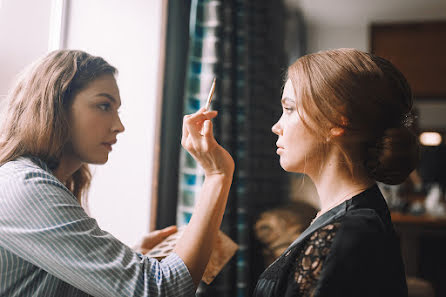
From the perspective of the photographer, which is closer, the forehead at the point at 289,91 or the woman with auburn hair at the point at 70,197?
the woman with auburn hair at the point at 70,197

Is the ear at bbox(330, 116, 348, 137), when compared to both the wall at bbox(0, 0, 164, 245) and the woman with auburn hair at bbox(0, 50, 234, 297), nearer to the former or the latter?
the woman with auburn hair at bbox(0, 50, 234, 297)

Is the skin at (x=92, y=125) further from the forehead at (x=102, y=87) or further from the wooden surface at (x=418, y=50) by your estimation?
the wooden surface at (x=418, y=50)

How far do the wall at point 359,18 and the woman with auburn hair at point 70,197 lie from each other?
2.80 metres

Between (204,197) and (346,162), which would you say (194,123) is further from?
(346,162)

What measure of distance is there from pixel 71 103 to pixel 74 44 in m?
0.59

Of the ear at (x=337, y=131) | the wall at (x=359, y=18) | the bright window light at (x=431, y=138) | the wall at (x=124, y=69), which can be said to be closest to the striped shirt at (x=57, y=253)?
the ear at (x=337, y=131)

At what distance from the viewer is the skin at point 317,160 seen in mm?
903

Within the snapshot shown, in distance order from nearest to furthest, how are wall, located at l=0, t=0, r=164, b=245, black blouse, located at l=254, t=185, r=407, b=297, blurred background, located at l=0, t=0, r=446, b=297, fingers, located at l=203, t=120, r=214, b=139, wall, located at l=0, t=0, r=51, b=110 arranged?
black blouse, located at l=254, t=185, r=407, b=297, fingers, located at l=203, t=120, r=214, b=139, wall, located at l=0, t=0, r=51, b=110, wall, located at l=0, t=0, r=164, b=245, blurred background, located at l=0, t=0, r=446, b=297

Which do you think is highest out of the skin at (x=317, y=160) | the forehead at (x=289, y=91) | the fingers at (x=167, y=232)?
the forehead at (x=289, y=91)

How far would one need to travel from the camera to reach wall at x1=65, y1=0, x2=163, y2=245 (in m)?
1.54

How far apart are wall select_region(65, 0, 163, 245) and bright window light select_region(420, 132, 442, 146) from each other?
3.19 meters

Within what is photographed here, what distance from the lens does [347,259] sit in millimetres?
691

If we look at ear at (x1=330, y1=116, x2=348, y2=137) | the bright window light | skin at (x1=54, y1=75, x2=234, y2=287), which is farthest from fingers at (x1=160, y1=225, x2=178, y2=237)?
the bright window light

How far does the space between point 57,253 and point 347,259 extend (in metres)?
0.57
